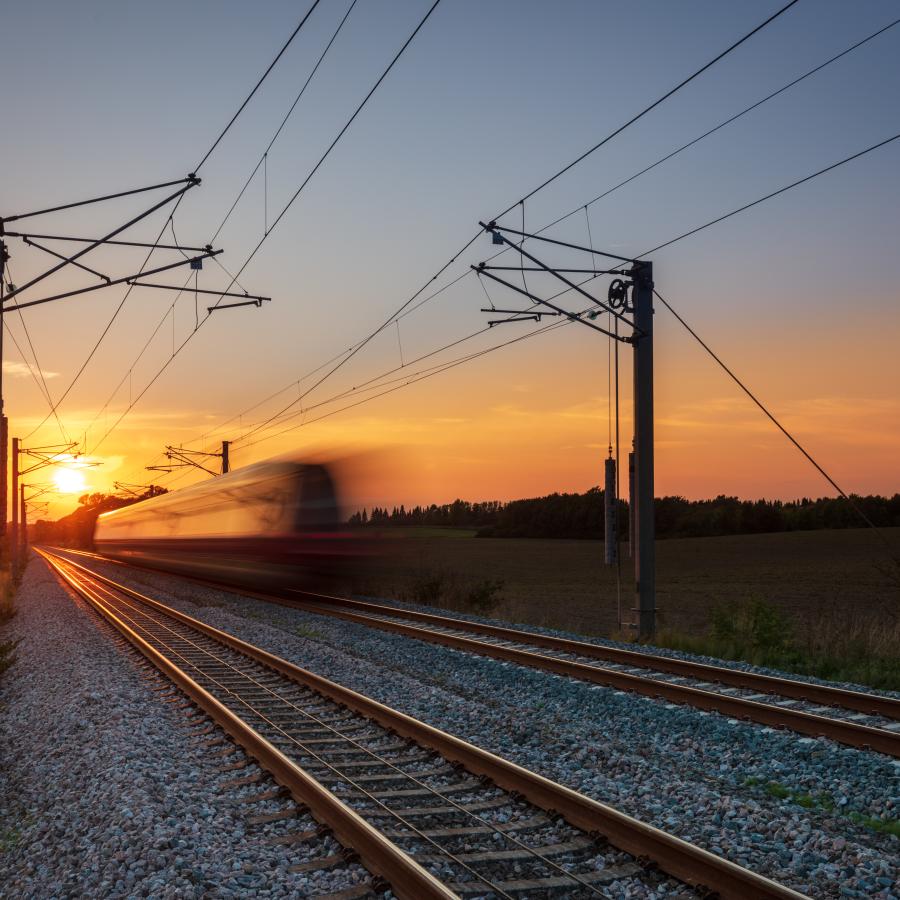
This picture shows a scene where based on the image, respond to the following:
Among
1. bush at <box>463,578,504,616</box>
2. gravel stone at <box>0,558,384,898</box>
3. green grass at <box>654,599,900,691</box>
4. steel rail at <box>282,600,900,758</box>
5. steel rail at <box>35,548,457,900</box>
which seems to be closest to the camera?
steel rail at <box>35,548,457,900</box>

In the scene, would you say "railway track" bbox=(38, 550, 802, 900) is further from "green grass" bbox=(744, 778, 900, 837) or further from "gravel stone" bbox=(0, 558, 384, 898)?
"green grass" bbox=(744, 778, 900, 837)

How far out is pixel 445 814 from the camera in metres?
6.16

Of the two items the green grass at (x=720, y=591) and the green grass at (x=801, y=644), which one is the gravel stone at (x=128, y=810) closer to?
the green grass at (x=801, y=644)

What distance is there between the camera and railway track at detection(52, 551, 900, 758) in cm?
832

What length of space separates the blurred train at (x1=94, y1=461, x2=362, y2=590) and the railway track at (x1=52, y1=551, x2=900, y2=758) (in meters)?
5.09

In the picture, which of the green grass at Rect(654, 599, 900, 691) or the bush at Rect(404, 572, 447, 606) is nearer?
the green grass at Rect(654, 599, 900, 691)

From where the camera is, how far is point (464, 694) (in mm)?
10789

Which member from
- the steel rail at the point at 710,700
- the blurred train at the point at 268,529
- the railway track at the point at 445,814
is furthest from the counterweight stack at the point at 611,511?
the railway track at the point at 445,814

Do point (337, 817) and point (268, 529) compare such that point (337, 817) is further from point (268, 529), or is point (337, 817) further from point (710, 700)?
point (268, 529)

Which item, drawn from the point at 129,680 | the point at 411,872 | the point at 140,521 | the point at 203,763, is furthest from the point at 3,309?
the point at 140,521

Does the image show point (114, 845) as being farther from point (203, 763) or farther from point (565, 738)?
point (565, 738)

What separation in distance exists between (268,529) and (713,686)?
13.9m

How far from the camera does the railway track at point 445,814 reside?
4895 millimetres

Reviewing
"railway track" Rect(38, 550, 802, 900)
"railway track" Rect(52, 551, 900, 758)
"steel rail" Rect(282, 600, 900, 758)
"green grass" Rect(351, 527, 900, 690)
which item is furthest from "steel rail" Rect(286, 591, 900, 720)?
"railway track" Rect(38, 550, 802, 900)
